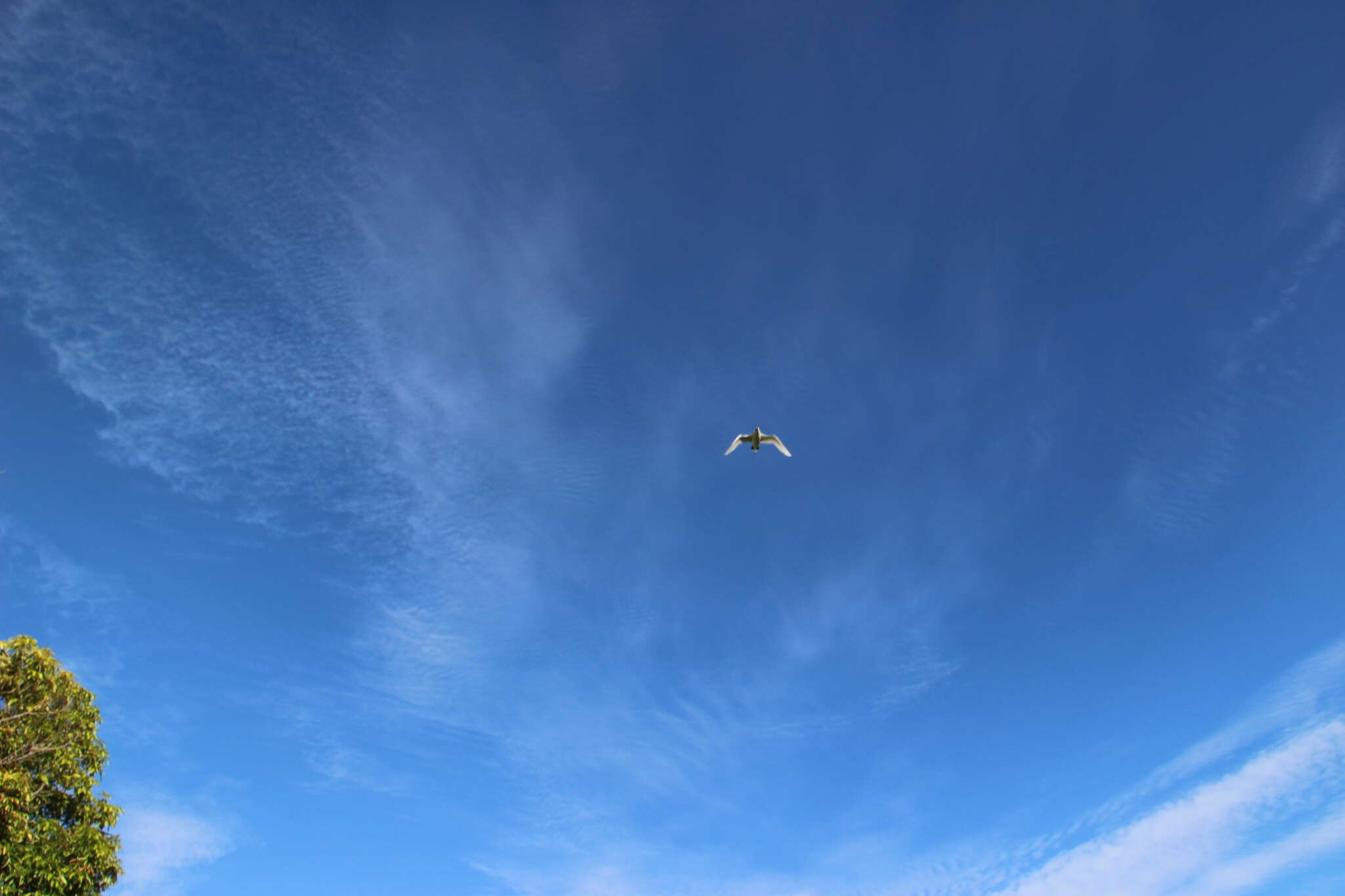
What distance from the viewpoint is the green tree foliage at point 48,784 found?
22766 mm

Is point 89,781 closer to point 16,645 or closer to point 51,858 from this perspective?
point 51,858

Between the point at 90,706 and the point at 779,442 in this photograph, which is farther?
the point at 779,442

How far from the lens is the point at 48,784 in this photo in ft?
81.1

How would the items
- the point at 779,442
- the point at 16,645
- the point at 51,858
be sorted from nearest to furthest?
the point at 51,858 → the point at 16,645 → the point at 779,442

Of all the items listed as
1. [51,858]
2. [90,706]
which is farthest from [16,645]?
[51,858]

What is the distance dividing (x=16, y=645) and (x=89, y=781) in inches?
205

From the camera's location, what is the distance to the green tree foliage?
22766 millimetres

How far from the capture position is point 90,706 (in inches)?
1031

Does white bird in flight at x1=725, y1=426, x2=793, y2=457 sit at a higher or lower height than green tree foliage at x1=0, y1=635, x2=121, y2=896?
higher

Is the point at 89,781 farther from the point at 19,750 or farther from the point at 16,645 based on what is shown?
the point at 16,645

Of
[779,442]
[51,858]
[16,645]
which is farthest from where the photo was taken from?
[779,442]

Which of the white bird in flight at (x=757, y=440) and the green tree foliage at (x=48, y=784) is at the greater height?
the white bird in flight at (x=757, y=440)

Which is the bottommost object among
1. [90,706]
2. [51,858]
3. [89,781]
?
[51,858]

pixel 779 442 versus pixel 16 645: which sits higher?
pixel 779 442
